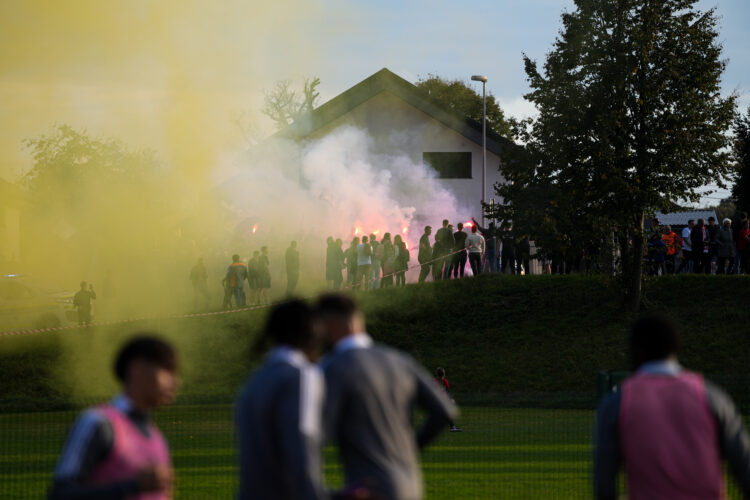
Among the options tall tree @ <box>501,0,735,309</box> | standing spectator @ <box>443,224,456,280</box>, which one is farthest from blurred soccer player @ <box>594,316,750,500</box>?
standing spectator @ <box>443,224,456,280</box>

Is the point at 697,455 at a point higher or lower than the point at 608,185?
lower

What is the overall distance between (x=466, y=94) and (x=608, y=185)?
42.9 metres

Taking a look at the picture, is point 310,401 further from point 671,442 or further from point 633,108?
point 633,108

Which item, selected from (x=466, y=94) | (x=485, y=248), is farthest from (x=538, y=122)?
(x=466, y=94)

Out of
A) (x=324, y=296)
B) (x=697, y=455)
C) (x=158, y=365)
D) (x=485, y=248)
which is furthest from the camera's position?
(x=485, y=248)

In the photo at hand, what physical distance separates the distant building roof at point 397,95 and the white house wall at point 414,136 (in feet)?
0.92

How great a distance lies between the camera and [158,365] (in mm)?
4539

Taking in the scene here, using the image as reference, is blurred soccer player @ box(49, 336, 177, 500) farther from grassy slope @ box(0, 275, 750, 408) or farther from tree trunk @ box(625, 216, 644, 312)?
tree trunk @ box(625, 216, 644, 312)

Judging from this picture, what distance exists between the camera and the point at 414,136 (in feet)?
148

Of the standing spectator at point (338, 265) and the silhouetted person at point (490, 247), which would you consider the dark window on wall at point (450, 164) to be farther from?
the standing spectator at point (338, 265)

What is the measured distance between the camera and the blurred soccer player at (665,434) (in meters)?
4.96

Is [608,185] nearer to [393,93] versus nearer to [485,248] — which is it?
[485,248]

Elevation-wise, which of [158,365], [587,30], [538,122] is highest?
[587,30]

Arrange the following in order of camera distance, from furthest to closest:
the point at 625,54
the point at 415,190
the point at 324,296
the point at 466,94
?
the point at 466,94 → the point at 415,190 → the point at 625,54 → the point at 324,296
